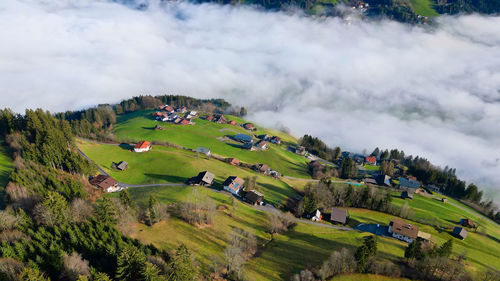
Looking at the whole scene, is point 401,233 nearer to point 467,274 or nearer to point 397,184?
point 467,274

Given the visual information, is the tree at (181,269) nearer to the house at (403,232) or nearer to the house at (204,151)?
the house at (403,232)

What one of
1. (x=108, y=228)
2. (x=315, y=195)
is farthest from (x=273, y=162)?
(x=108, y=228)

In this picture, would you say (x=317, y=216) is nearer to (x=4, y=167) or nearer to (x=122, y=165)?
(x=122, y=165)

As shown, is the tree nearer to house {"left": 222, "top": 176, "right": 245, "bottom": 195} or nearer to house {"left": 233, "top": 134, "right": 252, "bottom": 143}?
house {"left": 222, "top": 176, "right": 245, "bottom": 195}

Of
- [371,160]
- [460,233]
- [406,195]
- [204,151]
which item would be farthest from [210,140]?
[460,233]

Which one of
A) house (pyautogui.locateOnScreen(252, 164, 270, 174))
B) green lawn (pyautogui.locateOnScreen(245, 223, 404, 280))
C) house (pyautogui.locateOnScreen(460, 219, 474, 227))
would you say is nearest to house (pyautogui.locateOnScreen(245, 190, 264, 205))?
green lawn (pyautogui.locateOnScreen(245, 223, 404, 280))

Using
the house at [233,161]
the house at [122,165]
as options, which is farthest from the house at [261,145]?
the house at [122,165]
